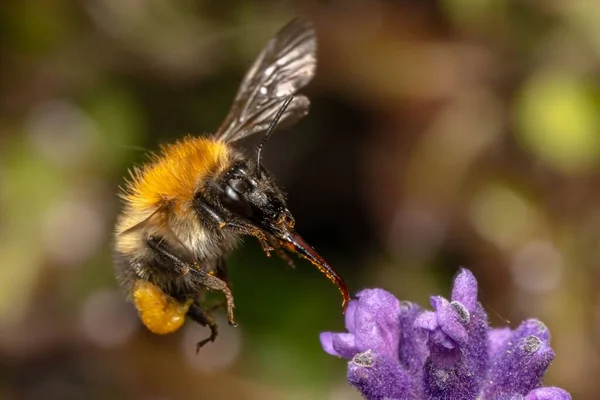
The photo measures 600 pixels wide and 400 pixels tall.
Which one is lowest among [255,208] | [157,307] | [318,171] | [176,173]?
[318,171]

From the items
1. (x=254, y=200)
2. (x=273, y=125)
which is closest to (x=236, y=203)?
(x=254, y=200)

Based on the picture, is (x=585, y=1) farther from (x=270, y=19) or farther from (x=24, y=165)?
(x=24, y=165)

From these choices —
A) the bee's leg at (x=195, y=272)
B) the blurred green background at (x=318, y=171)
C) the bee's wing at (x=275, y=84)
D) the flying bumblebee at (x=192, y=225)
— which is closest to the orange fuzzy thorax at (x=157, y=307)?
the flying bumblebee at (x=192, y=225)

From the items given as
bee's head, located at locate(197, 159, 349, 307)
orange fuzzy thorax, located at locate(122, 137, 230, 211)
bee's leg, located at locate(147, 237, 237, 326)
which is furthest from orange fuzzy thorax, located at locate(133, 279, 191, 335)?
bee's head, located at locate(197, 159, 349, 307)

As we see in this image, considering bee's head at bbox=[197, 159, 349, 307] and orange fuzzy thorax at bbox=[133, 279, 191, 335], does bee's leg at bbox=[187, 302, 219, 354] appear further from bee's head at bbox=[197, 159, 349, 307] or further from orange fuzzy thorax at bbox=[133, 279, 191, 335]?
bee's head at bbox=[197, 159, 349, 307]

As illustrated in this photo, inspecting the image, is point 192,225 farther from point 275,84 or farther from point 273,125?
point 275,84

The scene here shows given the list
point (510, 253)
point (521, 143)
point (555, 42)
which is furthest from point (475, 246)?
point (555, 42)

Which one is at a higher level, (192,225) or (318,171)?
(192,225)
